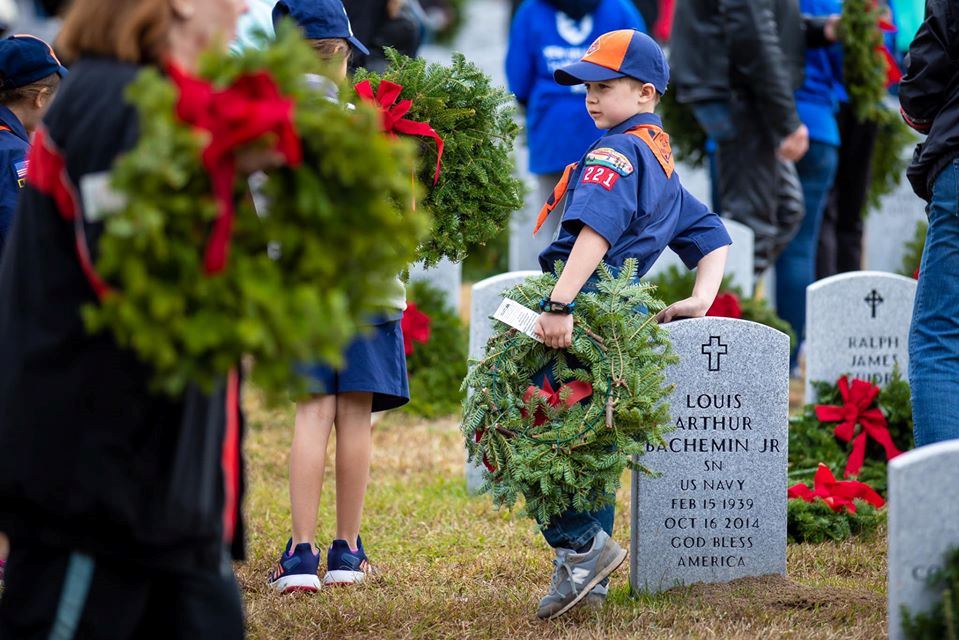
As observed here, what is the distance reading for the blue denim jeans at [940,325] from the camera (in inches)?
156

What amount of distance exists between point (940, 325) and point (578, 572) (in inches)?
52.0

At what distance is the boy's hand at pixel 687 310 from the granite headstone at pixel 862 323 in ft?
7.15

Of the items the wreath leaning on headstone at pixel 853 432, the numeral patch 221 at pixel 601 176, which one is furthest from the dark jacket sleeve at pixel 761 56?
the numeral patch 221 at pixel 601 176

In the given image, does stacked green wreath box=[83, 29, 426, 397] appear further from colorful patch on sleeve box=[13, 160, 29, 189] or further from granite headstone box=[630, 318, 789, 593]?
colorful patch on sleeve box=[13, 160, 29, 189]

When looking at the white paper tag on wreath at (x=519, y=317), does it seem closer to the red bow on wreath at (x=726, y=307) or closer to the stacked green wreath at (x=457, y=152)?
the stacked green wreath at (x=457, y=152)

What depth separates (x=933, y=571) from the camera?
311cm

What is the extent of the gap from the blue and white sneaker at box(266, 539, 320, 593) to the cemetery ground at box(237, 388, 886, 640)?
5 cm

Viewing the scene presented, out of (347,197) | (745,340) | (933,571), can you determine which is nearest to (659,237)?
(745,340)

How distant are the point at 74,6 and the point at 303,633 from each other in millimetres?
2046

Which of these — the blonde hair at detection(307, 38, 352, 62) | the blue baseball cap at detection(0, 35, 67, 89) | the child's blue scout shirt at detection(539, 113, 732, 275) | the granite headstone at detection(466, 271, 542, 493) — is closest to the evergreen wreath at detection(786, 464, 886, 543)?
the child's blue scout shirt at detection(539, 113, 732, 275)

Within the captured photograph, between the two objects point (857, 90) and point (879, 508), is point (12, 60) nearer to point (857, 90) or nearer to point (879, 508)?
point (879, 508)

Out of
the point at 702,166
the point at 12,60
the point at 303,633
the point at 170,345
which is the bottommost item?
the point at 303,633

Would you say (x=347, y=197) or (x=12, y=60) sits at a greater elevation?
(x=12, y=60)

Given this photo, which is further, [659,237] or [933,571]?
[659,237]
